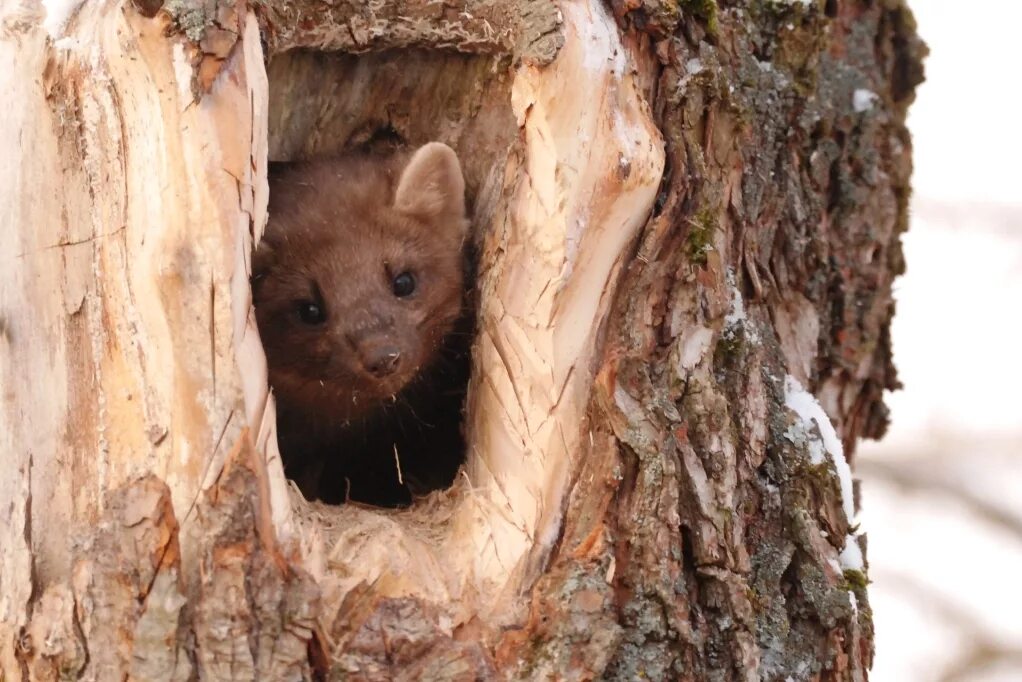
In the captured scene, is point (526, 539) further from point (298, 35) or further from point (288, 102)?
point (288, 102)

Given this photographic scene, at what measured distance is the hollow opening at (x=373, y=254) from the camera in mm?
4578

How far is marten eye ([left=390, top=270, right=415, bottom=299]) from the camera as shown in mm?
4691

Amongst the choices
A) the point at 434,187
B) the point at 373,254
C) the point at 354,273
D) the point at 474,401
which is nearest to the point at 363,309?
the point at 354,273

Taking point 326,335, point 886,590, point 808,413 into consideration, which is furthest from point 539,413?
point 886,590

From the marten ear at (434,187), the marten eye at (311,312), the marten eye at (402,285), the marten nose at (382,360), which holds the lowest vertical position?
the marten nose at (382,360)

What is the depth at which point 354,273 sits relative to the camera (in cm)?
463

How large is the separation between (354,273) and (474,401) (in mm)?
958

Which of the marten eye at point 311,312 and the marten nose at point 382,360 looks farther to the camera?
the marten eye at point 311,312

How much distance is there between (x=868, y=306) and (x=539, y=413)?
1634 millimetres

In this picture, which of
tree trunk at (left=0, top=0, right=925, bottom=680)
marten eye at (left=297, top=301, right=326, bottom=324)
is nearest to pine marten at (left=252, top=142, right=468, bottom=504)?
marten eye at (left=297, top=301, right=326, bottom=324)

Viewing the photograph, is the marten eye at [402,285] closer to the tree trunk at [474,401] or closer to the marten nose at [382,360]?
the marten nose at [382,360]

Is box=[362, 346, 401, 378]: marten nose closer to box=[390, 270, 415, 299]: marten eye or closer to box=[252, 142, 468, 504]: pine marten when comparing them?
Answer: box=[252, 142, 468, 504]: pine marten

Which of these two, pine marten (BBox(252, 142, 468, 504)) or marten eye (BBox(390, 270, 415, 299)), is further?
marten eye (BBox(390, 270, 415, 299))

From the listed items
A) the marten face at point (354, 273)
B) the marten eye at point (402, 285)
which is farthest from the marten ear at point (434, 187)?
the marten eye at point (402, 285)
